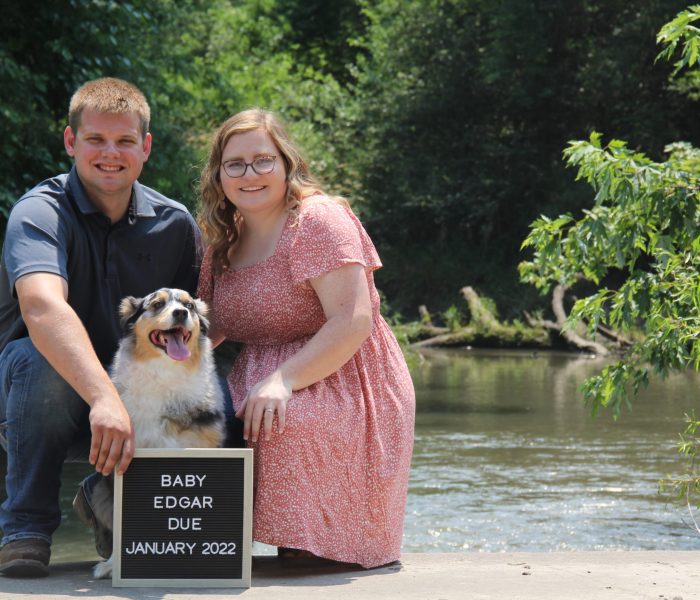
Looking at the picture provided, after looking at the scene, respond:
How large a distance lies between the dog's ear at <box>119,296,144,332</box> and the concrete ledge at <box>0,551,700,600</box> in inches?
32.2

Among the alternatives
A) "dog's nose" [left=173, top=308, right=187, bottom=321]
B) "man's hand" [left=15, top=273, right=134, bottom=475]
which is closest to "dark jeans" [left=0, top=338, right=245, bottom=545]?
"man's hand" [left=15, top=273, right=134, bottom=475]

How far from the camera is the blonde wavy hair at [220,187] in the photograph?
13.4 feet

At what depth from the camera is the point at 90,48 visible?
10461 millimetres

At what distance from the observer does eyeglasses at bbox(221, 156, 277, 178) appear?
→ 4.04 metres

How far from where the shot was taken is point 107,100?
13.5ft

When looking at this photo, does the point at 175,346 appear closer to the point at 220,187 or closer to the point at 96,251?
the point at 96,251

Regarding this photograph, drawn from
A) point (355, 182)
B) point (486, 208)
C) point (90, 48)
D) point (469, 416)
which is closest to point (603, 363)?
point (469, 416)

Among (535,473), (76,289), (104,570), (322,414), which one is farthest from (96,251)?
(535,473)

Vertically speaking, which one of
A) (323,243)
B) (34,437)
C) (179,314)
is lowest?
(34,437)

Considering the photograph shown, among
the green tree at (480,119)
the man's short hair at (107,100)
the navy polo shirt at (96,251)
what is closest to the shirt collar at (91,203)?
the navy polo shirt at (96,251)

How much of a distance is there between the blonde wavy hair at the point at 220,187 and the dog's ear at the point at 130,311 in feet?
1.35

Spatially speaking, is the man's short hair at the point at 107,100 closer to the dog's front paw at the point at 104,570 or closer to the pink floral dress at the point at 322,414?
the pink floral dress at the point at 322,414

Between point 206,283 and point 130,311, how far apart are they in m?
0.46

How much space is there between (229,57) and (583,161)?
1889 centimetres
